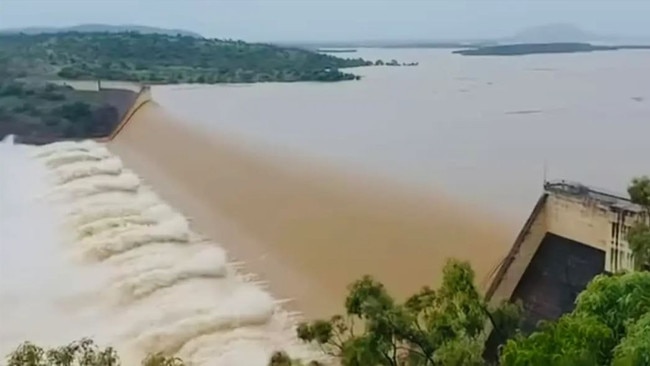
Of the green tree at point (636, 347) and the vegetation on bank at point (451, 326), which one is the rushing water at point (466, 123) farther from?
the green tree at point (636, 347)

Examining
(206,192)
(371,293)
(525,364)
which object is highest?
(525,364)

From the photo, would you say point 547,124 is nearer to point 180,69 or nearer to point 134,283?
point 134,283

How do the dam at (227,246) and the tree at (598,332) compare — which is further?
the dam at (227,246)

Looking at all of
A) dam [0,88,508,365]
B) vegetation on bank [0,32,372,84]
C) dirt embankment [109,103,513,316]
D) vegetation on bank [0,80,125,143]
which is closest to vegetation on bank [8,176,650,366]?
dam [0,88,508,365]

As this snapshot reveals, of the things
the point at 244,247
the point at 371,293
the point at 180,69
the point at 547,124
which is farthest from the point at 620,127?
the point at 180,69

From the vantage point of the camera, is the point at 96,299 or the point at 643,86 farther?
the point at 643,86

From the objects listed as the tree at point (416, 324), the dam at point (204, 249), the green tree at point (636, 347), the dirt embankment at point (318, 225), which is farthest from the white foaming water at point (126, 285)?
the green tree at point (636, 347)

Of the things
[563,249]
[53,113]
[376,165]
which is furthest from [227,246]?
[53,113]
